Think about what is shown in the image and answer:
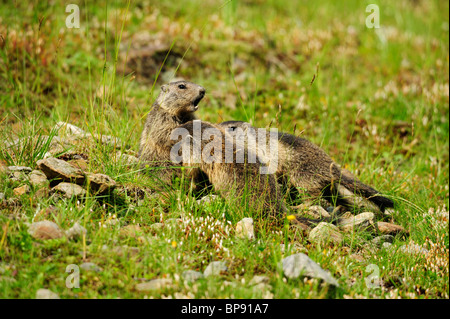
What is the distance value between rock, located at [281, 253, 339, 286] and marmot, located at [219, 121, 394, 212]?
6.88ft

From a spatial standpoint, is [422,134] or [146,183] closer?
[146,183]

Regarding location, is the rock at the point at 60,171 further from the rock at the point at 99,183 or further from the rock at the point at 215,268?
the rock at the point at 215,268

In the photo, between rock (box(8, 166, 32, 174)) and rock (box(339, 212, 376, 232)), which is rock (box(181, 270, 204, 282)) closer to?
rock (box(339, 212, 376, 232))

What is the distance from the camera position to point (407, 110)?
353 inches

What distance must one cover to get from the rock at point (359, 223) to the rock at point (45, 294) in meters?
3.12

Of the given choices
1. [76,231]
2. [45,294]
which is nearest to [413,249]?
[76,231]

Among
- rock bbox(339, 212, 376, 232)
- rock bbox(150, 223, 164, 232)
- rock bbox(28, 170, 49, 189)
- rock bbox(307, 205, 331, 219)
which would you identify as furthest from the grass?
rock bbox(307, 205, 331, 219)

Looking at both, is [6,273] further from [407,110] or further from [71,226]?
[407,110]

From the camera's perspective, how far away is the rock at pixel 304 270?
3.64 meters

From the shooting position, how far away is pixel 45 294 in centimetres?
332

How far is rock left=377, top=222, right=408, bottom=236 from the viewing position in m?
5.09

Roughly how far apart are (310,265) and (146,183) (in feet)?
7.09
